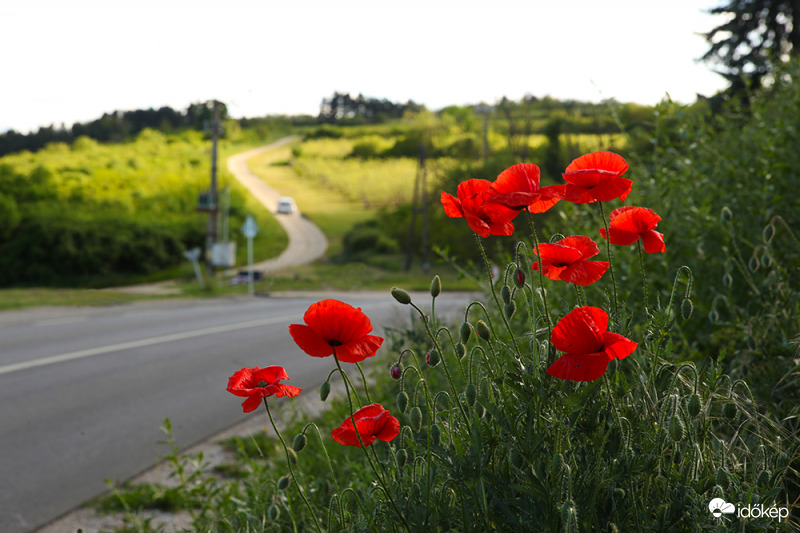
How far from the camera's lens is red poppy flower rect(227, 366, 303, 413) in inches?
51.7

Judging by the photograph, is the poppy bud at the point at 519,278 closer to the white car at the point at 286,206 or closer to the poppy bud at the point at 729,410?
the poppy bud at the point at 729,410

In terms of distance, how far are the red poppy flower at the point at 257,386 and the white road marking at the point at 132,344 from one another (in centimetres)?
691

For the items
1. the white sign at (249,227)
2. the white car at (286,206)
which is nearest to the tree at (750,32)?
the white sign at (249,227)

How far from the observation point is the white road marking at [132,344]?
285 inches

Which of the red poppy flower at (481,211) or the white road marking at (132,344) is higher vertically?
the red poppy flower at (481,211)

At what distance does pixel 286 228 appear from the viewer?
36344 millimetres

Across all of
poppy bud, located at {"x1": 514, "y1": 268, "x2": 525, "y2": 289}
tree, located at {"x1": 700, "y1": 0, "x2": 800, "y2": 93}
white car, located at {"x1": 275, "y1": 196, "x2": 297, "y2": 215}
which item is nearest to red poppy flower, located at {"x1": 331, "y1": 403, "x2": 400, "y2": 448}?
poppy bud, located at {"x1": 514, "y1": 268, "x2": 525, "y2": 289}

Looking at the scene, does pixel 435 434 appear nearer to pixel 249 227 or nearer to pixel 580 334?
pixel 580 334

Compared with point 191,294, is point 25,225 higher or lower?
higher

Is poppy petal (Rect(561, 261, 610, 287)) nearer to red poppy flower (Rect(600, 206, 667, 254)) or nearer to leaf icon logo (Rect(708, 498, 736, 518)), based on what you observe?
red poppy flower (Rect(600, 206, 667, 254))

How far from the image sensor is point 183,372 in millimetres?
7242

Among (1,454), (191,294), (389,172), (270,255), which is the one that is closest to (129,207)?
(270,255)

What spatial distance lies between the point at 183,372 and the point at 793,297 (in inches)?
254

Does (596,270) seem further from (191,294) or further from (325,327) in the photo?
(191,294)
